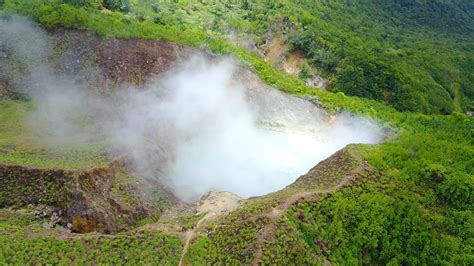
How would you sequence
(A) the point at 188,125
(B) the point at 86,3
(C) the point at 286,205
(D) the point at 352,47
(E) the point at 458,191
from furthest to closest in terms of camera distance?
(D) the point at 352,47, (B) the point at 86,3, (A) the point at 188,125, (E) the point at 458,191, (C) the point at 286,205

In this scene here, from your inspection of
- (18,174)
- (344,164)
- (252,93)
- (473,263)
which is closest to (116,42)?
(252,93)

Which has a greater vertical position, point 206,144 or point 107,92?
point 107,92

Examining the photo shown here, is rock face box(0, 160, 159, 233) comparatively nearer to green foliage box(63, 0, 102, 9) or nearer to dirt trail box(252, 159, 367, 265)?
dirt trail box(252, 159, 367, 265)

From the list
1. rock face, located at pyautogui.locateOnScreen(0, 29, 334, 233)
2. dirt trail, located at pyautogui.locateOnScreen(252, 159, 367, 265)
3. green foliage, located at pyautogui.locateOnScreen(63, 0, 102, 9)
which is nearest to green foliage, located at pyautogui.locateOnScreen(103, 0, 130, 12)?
green foliage, located at pyautogui.locateOnScreen(63, 0, 102, 9)

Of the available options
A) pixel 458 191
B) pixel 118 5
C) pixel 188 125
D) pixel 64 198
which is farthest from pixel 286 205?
pixel 118 5

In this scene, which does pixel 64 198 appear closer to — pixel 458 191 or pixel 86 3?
pixel 458 191

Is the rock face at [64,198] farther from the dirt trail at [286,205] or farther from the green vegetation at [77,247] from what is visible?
the dirt trail at [286,205]
